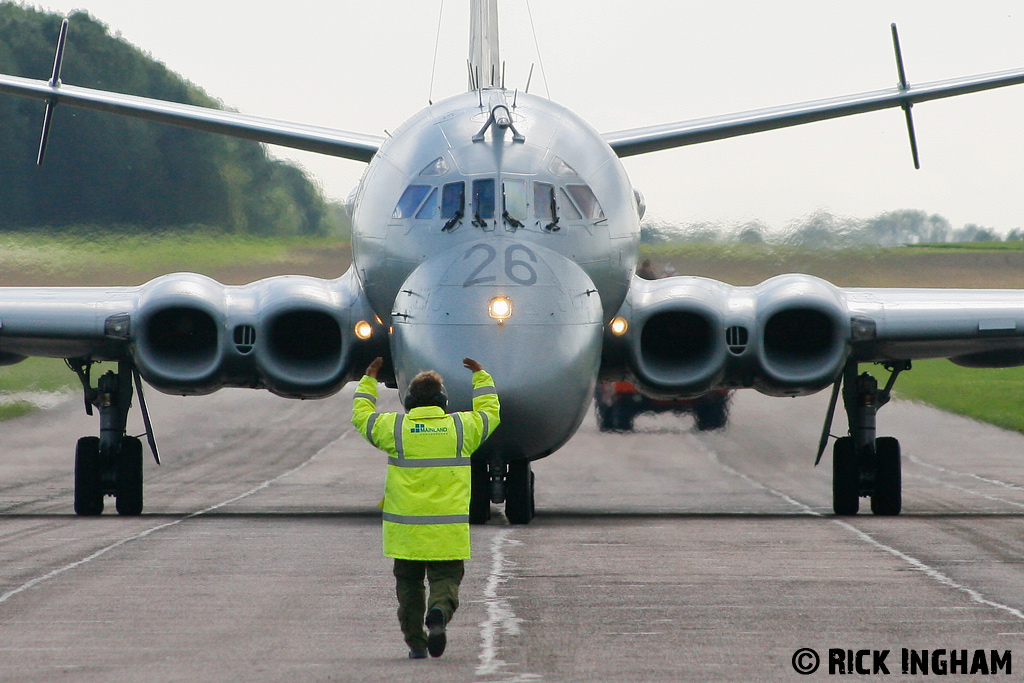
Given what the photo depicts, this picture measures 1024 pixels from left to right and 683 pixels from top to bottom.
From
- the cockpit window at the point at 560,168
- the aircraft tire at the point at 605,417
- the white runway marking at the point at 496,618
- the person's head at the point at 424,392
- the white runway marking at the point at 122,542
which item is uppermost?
the cockpit window at the point at 560,168

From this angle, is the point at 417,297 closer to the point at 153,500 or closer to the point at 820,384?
the point at 820,384

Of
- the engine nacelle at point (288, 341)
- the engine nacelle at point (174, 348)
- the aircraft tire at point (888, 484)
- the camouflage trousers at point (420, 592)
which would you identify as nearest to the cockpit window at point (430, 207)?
the engine nacelle at point (288, 341)

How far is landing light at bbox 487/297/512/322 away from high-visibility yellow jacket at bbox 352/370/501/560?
12.4 ft

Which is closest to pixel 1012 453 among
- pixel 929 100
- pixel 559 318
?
pixel 929 100

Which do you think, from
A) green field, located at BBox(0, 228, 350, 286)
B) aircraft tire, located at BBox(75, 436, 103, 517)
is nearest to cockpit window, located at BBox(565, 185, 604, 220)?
aircraft tire, located at BBox(75, 436, 103, 517)

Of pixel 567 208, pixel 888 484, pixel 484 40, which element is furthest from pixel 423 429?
pixel 484 40

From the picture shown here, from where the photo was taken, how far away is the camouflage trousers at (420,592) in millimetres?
8273

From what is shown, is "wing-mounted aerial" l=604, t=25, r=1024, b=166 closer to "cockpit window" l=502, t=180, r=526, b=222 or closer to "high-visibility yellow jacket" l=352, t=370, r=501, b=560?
"cockpit window" l=502, t=180, r=526, b=222

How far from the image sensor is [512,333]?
12414mm

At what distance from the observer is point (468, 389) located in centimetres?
1226

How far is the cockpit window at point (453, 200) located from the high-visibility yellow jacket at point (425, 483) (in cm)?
533

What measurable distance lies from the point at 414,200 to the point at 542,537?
3013 millimetres

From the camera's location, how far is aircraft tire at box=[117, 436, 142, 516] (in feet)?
53.5

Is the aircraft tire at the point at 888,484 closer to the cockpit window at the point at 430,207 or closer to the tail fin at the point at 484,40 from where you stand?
the cockpit window at the point at 430,207
